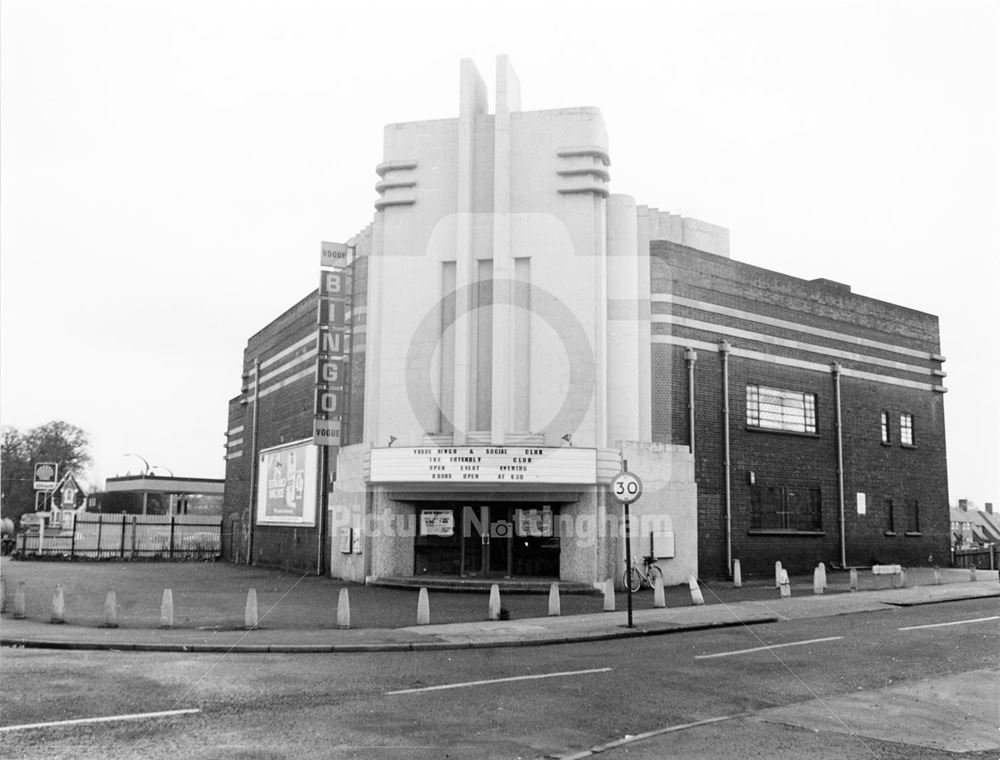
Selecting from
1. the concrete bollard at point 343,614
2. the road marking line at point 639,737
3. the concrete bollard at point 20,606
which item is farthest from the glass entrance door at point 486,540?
the road marking line at point 639,737

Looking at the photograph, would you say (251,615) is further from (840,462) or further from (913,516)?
(913,516)

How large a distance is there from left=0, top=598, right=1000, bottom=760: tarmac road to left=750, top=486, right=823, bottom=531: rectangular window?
15.1 metres

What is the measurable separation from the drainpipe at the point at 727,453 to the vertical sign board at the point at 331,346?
42.5 feet

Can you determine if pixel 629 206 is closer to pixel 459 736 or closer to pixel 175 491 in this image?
pixel 459 736

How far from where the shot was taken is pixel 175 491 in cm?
7556

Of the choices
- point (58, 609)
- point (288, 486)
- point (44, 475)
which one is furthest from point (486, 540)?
point (44, 475)

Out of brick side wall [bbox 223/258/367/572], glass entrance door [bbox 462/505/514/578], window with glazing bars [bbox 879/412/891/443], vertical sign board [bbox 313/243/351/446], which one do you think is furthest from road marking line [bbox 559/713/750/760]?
window with glazing bars [bbox 879/412/891/443]

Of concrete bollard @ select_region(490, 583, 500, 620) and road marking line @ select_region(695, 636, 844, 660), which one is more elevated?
concrete bollard @ select_region(490, 583, 500, 620)

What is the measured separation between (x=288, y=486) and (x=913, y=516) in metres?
25.6

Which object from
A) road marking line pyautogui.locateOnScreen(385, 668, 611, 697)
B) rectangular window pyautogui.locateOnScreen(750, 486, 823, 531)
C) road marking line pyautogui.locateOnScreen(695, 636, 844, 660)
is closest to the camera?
road marking line pyautogui.locateOnScreen(385, 668, 611, 697)

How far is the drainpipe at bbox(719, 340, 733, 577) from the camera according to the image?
3066cm

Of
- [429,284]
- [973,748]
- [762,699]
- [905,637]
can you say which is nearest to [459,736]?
[762,699]

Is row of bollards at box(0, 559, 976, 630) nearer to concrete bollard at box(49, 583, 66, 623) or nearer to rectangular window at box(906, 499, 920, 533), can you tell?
concrete bollard at box(49, 583, 66, 623)

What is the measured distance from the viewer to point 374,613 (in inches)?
833
